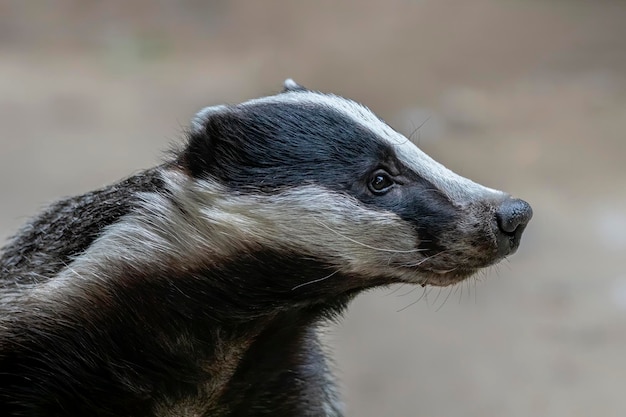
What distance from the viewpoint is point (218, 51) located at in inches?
334

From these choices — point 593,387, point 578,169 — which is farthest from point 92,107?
point 593,387

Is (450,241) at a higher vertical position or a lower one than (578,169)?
lower

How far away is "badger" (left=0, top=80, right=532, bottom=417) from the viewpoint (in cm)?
221

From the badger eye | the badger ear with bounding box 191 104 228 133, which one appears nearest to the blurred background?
the badger eye

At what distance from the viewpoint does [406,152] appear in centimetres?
230

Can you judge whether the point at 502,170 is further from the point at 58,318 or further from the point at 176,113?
the point at 58,318

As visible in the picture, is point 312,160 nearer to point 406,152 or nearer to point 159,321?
point 406,152

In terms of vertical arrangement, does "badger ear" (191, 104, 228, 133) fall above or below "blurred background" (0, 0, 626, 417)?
below

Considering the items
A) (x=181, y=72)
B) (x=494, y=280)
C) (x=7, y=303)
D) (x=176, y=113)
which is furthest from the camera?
(x=181, y=72)

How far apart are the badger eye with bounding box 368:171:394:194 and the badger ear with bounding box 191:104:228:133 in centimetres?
44

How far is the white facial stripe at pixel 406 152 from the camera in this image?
7.41 ft

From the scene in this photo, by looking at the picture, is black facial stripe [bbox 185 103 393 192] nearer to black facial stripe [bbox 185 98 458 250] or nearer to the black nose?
black facial stripe [bbox 185 98 458 250]

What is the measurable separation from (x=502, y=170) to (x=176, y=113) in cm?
271

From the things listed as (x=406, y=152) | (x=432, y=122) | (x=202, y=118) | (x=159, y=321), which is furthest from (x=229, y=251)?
(x=432, y=122)
